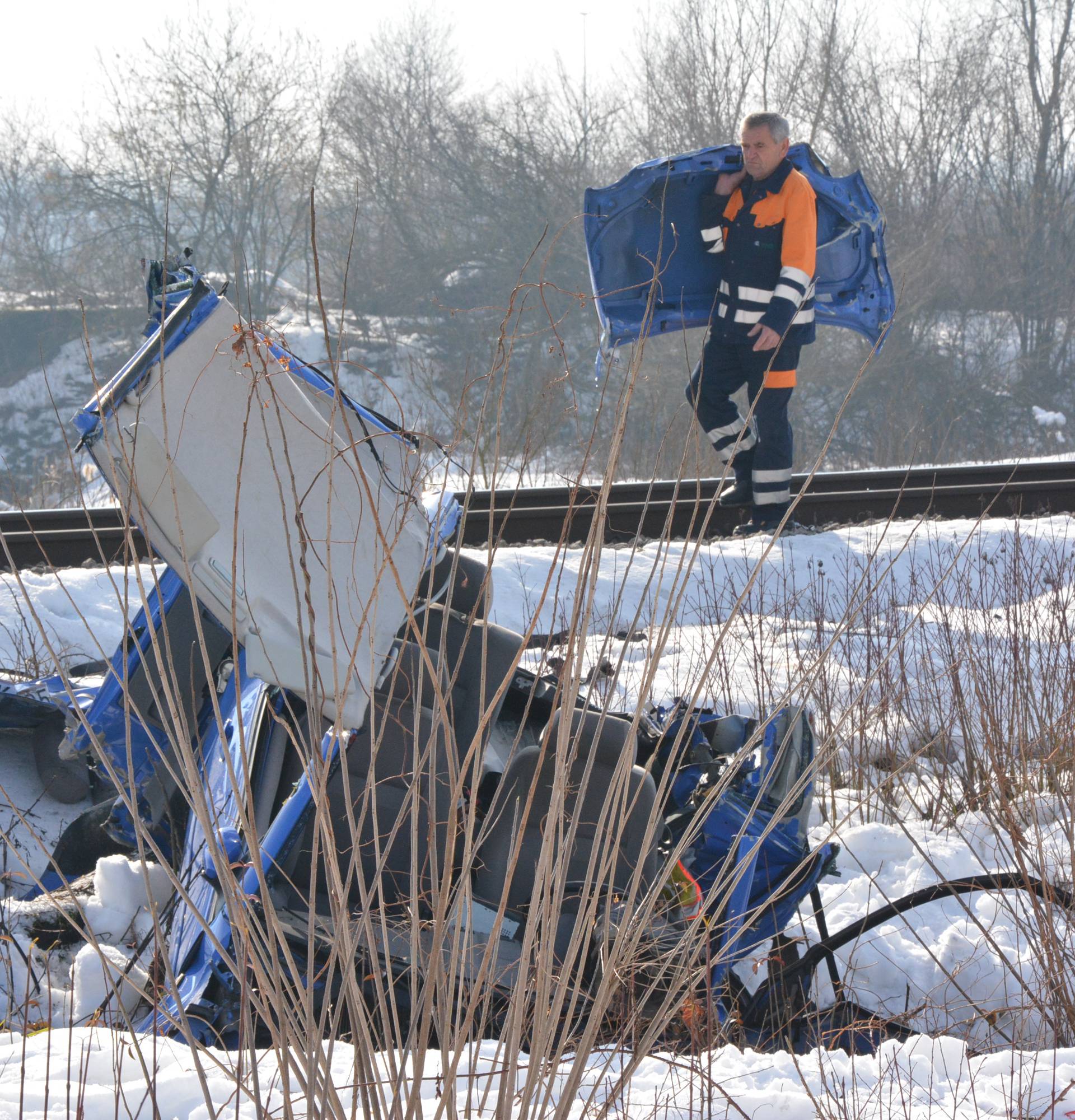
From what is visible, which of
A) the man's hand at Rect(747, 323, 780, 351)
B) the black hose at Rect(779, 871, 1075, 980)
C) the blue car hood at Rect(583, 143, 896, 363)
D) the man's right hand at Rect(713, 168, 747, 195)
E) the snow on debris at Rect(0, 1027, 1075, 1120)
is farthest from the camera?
the blue car hood at Rect(583, 143, 896, 363)

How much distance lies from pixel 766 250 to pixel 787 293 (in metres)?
0.45

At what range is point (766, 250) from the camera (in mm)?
8047

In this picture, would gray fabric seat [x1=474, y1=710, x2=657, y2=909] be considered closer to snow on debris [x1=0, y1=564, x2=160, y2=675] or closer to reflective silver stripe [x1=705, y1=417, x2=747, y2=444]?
snow on debris [x1=0, y1=564, x2=160, y2=675]

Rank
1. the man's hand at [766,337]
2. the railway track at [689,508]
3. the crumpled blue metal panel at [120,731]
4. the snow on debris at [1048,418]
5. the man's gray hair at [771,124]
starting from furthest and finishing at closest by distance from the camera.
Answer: the snow on debris at [1048,418]
the man's hand at [766,337]
the railway track at [689,508]
the man's gray hair at [771,124]
the crumpled blue metal panel at [120,731]

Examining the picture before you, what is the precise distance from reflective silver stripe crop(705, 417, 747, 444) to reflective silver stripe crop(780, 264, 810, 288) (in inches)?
42.8

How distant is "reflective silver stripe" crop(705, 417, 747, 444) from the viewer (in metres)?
8.27

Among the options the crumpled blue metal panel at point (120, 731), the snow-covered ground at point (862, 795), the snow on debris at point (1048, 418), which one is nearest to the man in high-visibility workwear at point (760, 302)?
the snow-covered ground at point (862, 795)

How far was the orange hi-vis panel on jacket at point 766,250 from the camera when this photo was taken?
781 centimetres

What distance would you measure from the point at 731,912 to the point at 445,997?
6.15ft

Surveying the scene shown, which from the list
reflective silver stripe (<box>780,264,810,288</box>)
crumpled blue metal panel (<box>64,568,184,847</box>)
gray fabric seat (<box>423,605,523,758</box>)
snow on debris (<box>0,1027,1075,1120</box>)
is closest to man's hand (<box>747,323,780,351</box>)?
reflective silver stripe (<box>780,264,810,288</box>)

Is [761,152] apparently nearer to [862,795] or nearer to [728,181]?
[728,181]

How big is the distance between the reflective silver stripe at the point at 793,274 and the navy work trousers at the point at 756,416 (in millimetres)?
504

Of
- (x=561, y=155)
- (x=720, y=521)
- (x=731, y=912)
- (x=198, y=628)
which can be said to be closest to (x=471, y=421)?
(x=720, y=521)

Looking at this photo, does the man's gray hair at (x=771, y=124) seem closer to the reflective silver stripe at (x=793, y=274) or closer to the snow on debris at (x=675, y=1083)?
the reflective silver stripe at (x=793, y=274)
